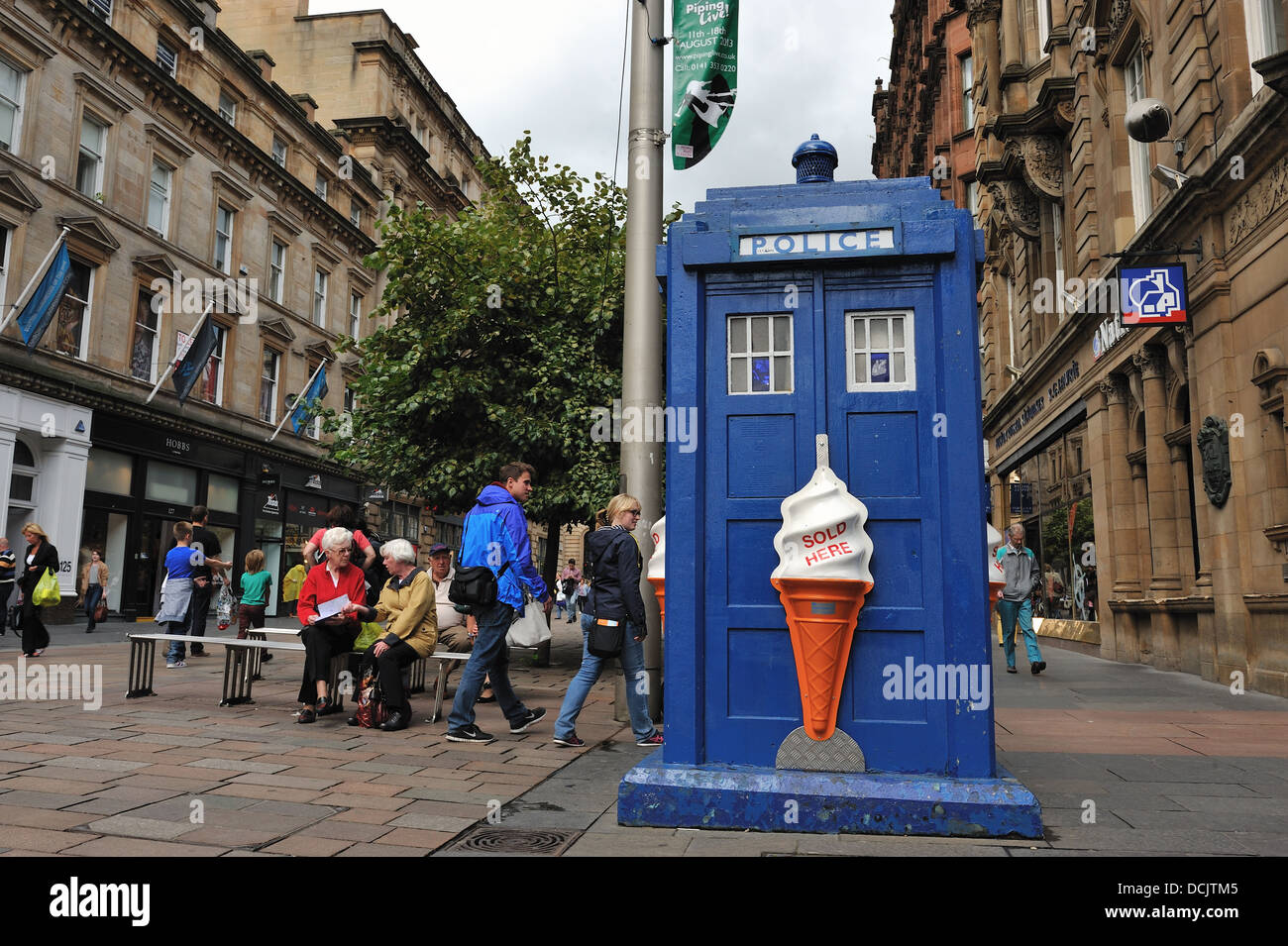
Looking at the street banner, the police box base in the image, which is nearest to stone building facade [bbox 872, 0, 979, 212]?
the street banner

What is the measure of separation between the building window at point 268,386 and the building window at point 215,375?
5.52 ft

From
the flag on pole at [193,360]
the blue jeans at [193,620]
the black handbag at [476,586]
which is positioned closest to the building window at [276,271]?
the flag on pole at [193,360]

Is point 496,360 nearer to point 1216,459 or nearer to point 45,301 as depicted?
point 1216,459

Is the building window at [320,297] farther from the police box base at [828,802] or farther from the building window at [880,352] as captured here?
the police box base at [828,802]

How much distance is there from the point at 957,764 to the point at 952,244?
231 centimetres

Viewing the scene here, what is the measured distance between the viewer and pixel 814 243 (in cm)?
453

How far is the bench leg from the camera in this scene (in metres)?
8.42

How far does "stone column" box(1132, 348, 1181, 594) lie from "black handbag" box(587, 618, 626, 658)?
32.6 ft

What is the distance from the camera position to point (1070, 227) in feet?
56.9

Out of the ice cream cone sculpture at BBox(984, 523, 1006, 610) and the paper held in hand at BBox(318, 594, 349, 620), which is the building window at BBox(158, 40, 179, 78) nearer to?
the paper held in hand at BBox(318, 594, 349, 620)

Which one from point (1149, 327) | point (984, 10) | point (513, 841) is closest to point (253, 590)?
point (513, 841)

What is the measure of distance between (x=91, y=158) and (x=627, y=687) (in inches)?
819
